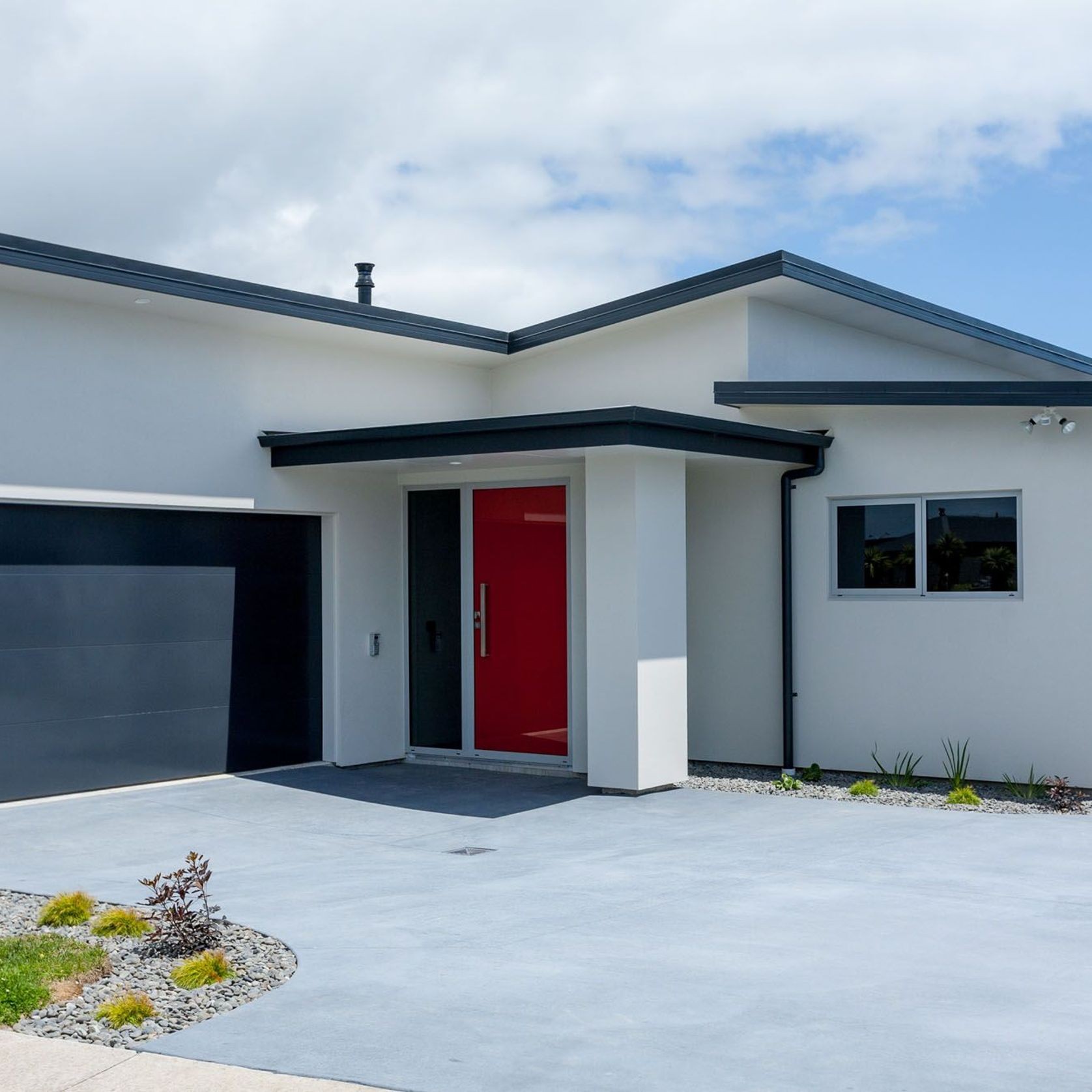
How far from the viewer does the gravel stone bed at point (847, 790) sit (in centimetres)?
1052

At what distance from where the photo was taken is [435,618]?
13406mm

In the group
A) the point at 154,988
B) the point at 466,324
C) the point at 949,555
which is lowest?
the point at 154,988

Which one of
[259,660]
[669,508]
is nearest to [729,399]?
[669,508]

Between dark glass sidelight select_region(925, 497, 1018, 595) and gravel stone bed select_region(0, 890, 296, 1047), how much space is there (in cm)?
736

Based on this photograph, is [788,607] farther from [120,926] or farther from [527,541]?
[120,926]

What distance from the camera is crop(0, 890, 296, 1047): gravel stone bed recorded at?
5188 millimetres

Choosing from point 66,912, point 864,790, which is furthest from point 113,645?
point 864,790

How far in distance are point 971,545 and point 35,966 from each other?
27.8 feet

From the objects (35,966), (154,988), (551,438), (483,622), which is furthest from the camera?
(483,622)

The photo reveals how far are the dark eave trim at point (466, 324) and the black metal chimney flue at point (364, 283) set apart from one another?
1312 mm

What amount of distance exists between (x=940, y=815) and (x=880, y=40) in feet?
26.5

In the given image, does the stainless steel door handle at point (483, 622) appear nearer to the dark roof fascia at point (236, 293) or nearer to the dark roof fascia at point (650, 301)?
the dark roof fascia at point (236, 293)

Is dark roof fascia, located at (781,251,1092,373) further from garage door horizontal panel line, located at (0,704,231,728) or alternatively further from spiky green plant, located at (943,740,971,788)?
garage door horizontal panel line, located at (0,704,231,728)

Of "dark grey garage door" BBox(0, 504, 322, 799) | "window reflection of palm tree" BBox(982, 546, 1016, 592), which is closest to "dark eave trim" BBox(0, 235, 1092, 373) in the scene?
A: "dark grey garage door" BBox(0, 504, 322, 799)
